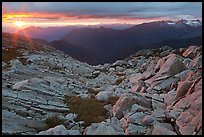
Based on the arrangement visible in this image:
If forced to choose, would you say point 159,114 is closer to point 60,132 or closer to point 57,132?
point 60,132

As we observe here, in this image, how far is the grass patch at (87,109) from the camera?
23859mm

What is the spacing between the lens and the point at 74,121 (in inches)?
936

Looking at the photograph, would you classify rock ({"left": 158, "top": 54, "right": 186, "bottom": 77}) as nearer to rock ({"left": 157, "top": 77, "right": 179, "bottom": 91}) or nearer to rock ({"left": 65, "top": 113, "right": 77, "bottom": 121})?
rock ({"left": 157, "top": 77, "right": 179, "bottom": 91})

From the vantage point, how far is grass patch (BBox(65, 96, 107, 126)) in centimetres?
2386

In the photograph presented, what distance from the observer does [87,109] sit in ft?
87.8

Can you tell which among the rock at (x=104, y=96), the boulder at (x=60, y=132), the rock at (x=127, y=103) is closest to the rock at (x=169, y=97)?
the rock at (x=127, y=103)

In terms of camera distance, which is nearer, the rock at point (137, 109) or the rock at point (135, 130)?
the rock at point (135, 130)

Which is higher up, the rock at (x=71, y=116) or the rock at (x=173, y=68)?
the rock at (x=173, y=68)

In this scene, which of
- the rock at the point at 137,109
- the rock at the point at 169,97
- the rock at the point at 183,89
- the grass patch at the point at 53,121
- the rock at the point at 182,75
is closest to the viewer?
the rock at the point at 137,109

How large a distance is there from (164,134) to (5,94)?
14.6 metres

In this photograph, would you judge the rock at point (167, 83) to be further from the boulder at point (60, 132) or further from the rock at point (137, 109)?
the boulder at point (60, 132)

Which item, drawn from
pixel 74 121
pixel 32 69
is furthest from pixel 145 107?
pixel 32 69

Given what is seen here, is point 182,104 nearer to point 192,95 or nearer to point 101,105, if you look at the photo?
point 192,95

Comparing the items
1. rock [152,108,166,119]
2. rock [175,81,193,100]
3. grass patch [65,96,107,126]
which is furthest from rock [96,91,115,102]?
rock [152,108,166,119]
